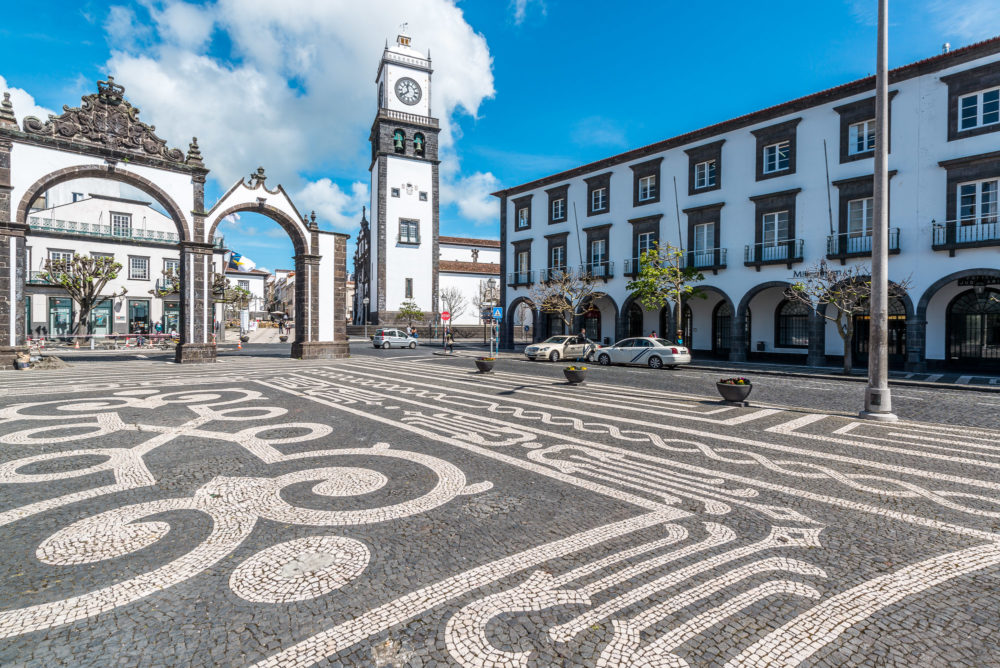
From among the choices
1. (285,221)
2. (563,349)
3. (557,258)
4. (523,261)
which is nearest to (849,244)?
(563,349)

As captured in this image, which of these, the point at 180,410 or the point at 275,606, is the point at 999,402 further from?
the point at 180,410

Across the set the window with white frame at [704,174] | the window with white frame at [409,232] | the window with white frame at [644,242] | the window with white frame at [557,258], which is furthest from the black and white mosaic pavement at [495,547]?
the window with white frame at [409,232]

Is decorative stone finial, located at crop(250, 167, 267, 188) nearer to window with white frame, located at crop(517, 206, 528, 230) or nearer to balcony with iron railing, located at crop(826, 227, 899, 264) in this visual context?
window with white frame, located at crop(517, 206, 528, 230)

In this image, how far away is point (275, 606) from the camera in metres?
2.82

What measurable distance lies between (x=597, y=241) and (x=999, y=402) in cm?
2005

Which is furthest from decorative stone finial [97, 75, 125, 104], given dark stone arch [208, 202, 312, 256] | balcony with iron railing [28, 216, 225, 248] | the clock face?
the clock face

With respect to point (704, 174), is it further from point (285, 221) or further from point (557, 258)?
point (285, 221)

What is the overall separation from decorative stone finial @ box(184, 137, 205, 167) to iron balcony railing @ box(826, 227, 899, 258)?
2719 centimetres

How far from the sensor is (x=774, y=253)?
21562mm

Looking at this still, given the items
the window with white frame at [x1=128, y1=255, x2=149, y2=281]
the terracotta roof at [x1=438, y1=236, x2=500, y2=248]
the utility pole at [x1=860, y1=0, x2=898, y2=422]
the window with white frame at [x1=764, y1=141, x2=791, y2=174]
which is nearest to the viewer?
the utility pole at [x1=860, y1=0, x2=898, y2=422]

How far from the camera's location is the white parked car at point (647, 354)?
1964 centimetres

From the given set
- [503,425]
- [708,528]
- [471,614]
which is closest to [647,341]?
[503,425]

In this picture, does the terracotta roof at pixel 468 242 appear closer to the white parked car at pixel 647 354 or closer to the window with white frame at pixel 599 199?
the window with white frame at pixel 599 199

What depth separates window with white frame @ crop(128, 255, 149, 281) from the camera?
1526 inches
